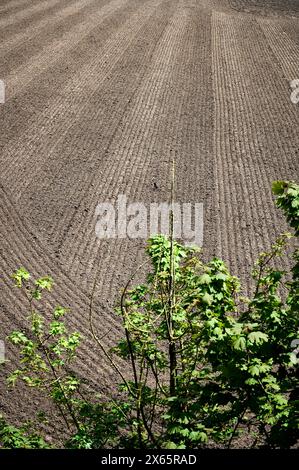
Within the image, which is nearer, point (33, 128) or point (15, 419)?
point (15, 419)

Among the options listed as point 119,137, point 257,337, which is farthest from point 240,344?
point 119,137

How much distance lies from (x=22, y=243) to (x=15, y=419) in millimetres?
4580

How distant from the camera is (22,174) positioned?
1335 centimetres

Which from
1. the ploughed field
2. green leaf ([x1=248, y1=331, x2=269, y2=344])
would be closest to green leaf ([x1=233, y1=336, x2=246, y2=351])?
green leaf ([x1=248, y1=331, x2=269, y2=344])

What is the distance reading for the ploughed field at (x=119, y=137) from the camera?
1048 centimetres

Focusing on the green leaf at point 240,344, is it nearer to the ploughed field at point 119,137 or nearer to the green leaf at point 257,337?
the green leaf at point 257,337

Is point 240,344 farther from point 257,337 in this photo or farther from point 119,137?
point 119,137

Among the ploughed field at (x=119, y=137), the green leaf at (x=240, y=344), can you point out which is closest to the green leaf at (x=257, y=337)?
the green leaf at (x=240, y=344)

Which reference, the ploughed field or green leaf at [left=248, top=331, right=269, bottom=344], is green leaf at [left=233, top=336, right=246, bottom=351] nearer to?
green leaf at [left=248, top=331, right=269, bottom=344]

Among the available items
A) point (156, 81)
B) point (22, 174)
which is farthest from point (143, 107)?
point (22, 174)

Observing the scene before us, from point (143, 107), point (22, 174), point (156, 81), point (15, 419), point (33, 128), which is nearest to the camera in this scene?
point (15, 419)

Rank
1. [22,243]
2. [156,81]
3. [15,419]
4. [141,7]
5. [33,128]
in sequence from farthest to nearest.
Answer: [141,7]
[156,81]
[33,128]
[22,243]
[15,419]

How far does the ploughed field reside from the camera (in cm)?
1048
